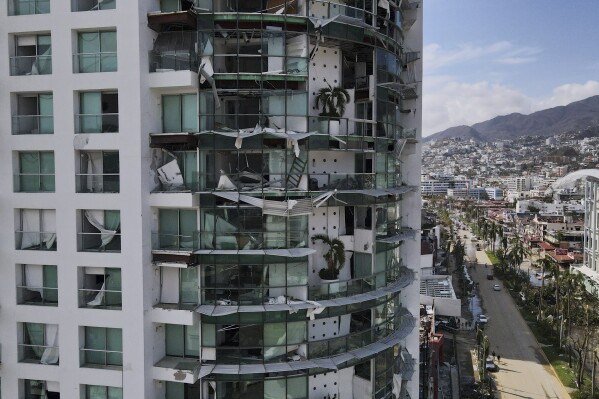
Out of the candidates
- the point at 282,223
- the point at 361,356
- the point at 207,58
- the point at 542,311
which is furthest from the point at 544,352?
the point at 207,58

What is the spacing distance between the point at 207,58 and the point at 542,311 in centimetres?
7122

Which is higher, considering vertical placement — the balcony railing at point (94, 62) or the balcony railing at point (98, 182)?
the balcony railing at point (94, 62)

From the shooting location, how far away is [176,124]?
18797 millimetres

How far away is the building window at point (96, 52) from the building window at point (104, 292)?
7.31 m

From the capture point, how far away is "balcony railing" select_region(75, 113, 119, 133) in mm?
18500

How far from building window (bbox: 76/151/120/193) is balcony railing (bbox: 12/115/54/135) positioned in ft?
5.53

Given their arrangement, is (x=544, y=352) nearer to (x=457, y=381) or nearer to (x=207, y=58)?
(x=457, y=381)

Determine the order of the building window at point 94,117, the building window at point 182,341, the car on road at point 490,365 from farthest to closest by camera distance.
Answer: the car on road at point 490,365, the building window at point 182,341, the building window at point 94,117

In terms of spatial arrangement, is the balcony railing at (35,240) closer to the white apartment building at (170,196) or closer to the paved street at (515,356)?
the white apartment building at (170,196)

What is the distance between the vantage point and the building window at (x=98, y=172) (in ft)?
60.8

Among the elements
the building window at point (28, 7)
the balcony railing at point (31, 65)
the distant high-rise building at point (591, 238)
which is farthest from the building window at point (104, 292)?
the distant high-rise building at point (591, 238)

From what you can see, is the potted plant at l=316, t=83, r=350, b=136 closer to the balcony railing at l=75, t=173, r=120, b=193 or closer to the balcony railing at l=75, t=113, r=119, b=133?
the balcony railing at l=75, t=113, r=119, b=133

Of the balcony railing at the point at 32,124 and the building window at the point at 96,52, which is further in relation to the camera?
the balcony railing at the point at 32,124

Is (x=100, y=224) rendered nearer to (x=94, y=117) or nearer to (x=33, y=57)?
(x=94, y=117)
